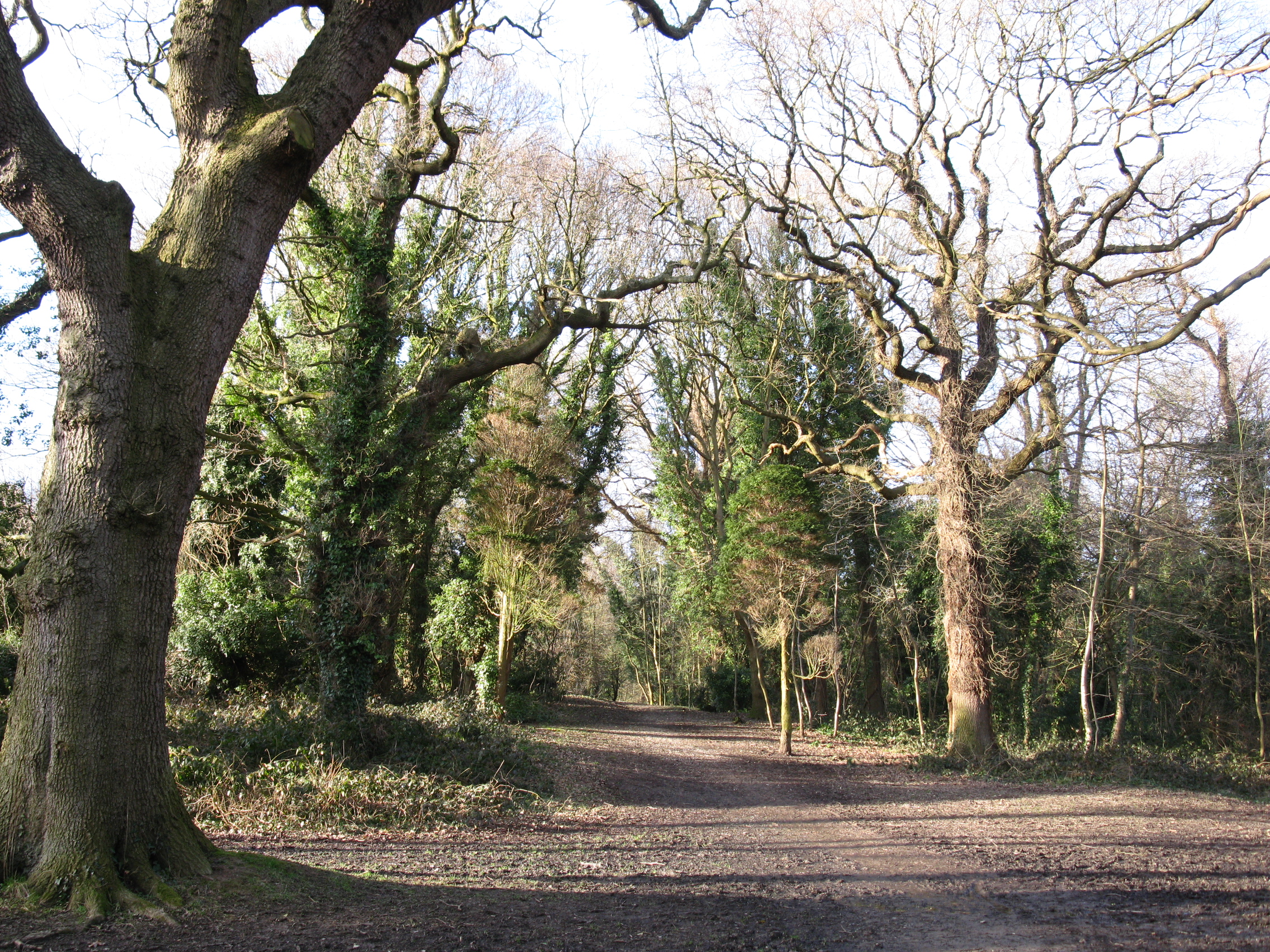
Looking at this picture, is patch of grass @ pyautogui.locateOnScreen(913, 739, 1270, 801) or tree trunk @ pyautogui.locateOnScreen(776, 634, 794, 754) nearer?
patch of grass @ pyautogui.locateOnScreen(913, 739, 1270, 801)

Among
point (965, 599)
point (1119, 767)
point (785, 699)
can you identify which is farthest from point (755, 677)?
point (1119, 767)

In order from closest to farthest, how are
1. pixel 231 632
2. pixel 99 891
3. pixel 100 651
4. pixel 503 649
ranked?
pixel 99 891 → pixel 100 651 → pixel 231 632 → pixel 503 649

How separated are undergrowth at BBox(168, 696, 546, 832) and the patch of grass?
761 cm

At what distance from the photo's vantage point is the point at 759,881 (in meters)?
5.70

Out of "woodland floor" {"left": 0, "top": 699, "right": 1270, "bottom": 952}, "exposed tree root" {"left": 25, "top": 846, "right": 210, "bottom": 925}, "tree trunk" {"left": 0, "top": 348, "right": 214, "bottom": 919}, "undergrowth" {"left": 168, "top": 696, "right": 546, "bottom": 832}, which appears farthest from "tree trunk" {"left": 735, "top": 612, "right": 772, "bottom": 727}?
"exposed tree root" {"left": 25, "top": 846, "right": 210, "bottom": 925}

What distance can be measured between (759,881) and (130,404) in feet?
16.6

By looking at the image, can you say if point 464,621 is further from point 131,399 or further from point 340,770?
point 131,399

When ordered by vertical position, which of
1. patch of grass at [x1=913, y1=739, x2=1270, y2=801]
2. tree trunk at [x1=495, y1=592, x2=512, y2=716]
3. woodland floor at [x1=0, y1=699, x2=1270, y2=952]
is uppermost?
tree trunk at [x1=495, y1=592, x2=512, y2=716]

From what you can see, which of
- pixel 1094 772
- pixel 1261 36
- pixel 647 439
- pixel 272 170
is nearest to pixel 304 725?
pixel 272 170

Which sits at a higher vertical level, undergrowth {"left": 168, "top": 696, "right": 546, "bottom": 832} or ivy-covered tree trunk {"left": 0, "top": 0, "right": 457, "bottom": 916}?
ivy-covered tree trunk {"left": 0, "top": 0, "right": 457, "bottom": 916}

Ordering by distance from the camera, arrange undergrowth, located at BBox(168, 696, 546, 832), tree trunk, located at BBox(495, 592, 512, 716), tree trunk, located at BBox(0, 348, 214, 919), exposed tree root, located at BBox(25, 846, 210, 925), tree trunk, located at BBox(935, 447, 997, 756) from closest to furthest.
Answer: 1. exposed tree root, located at BBox(25, 846, 210, 925)
2. tree trunk, located at BBox(0, 348, 214, 919)
3. undergrowth, located at BBox(168, 696, 546, 832)
4. tree trunk, located at BBox(935, 447, 997, 756)
5. tree trunk, located at BBox(495, 592, 512, 716)

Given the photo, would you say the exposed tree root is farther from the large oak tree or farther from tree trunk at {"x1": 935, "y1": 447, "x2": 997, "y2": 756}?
tree trunk at {"x1": 935, "y1": 447, "x2": 997, "y2": 756}

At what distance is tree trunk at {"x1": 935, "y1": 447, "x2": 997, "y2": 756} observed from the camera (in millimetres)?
13883

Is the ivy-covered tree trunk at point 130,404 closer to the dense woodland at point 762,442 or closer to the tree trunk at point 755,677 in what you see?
the dense woodland at point 762,442
